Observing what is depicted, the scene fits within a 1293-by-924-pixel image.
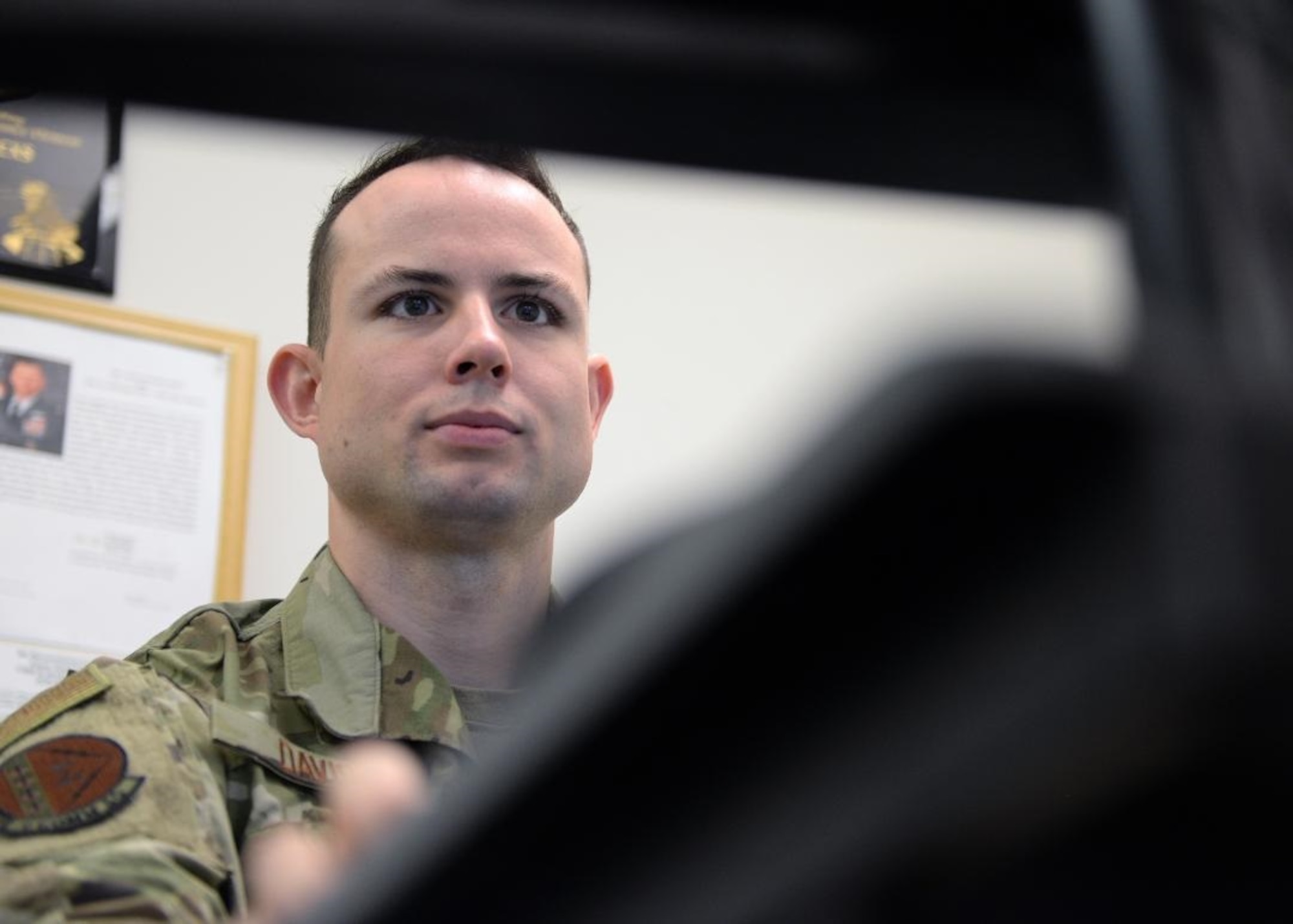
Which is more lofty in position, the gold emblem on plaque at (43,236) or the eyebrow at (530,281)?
the gold emblem on plaque at (43,236)

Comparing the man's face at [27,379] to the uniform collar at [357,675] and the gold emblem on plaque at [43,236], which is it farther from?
the uniform collar at [357,675]

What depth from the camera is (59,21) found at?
140 millimetres

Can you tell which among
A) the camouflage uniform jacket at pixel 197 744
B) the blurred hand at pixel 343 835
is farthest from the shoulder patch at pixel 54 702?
the blurred hand at pixel 343 835

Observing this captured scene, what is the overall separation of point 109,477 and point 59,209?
24 cm

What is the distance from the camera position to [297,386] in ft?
4.32

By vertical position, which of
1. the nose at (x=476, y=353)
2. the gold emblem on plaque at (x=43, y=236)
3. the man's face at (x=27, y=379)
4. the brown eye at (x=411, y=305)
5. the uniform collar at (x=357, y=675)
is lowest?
the uniform collar at (x=357, y=675)

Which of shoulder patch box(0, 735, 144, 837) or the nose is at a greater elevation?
the nose

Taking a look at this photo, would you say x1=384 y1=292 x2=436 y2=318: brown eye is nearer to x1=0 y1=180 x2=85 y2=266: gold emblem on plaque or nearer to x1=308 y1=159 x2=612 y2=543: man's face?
x1=308 y1=159 x2=612 y2=543: man's face

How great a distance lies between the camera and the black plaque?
1352mm

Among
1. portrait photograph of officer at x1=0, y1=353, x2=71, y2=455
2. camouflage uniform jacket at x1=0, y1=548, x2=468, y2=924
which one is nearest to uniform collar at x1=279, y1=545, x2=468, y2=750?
camouflage uniform jacket at x1=0, y1=548, x2=468, y2=924

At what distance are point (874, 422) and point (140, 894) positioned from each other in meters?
0.63

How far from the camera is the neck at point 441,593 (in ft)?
3.85

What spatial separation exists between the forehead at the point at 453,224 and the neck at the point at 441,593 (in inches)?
8.4

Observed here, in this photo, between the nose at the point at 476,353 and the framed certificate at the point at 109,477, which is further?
the framed certificate at the point at 109,477
